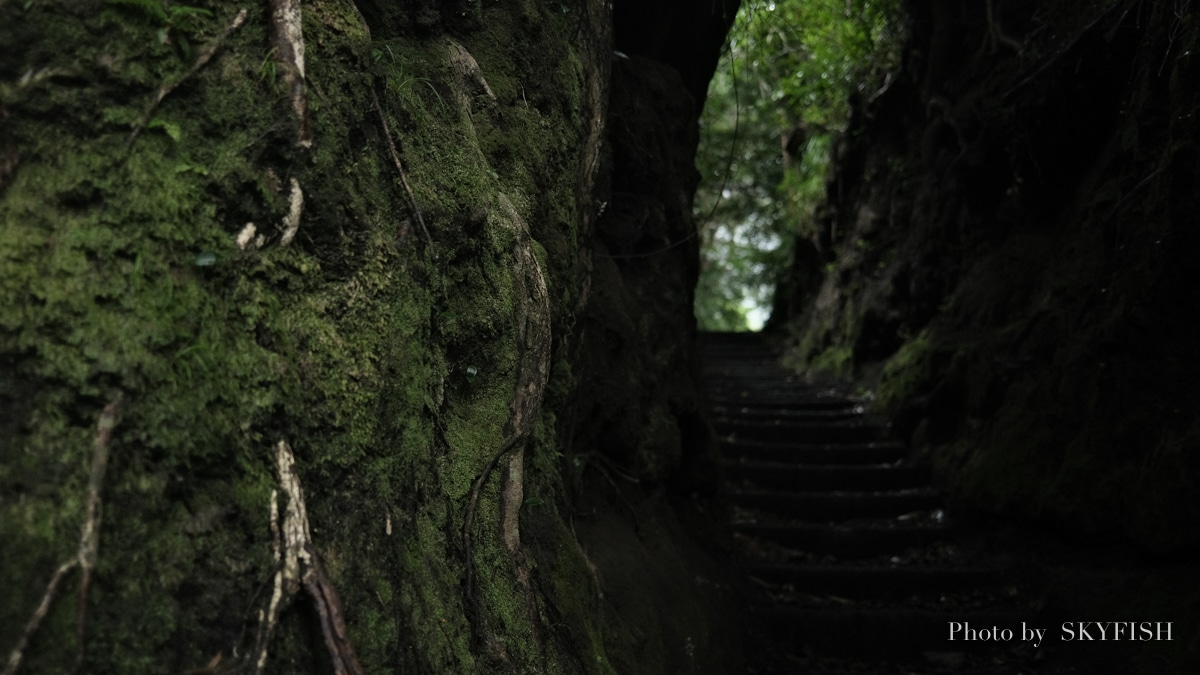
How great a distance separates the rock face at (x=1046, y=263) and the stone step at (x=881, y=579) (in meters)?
0.51

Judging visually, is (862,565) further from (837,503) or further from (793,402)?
(793,402)

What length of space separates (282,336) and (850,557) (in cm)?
518

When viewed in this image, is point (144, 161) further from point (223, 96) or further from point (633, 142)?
point (633, 142)

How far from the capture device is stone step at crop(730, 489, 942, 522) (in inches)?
260

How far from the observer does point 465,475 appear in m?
2.34

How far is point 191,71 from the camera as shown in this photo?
175cm

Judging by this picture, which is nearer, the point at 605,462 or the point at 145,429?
the point at 145,429

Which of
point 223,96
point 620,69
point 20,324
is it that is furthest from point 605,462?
point 20,324

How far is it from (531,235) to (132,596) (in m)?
1.81

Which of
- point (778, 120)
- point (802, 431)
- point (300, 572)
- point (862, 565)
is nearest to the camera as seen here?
point (300, 572)

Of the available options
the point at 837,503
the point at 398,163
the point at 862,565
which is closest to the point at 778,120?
the point at 837,503

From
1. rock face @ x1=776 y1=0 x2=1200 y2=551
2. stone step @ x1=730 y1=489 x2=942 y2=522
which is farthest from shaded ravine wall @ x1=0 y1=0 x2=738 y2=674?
stone step @ x1=730 y1=489 x2=942 y2=522

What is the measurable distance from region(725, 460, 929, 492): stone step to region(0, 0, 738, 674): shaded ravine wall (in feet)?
13.6

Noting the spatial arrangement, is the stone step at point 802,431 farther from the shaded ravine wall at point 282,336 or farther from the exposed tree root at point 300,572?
the exposed tree root at point 300,572
